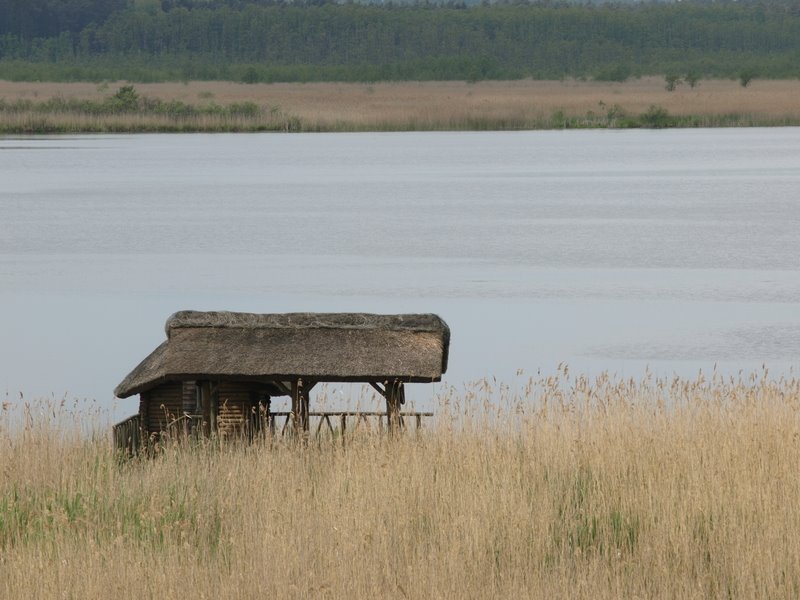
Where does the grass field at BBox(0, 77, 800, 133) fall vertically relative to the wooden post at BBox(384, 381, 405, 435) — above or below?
below

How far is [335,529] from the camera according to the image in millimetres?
8000

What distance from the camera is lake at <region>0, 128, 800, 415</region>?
18.5 m

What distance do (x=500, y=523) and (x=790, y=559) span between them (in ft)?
5.69

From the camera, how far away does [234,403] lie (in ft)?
39.4

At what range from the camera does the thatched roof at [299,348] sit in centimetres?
1165

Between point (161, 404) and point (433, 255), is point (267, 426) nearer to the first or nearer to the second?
point (161, 404)

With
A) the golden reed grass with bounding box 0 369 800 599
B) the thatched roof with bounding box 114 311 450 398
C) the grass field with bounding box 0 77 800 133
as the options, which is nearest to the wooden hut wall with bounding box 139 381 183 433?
the thatched roof with bounding box 114 311 450 398

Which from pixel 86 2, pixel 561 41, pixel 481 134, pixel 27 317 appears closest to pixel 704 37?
pixel 561 41

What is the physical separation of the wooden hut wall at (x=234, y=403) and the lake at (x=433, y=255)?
239cm

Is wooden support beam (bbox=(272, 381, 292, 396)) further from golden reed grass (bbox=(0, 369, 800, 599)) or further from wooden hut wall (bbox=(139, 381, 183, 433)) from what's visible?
golden reed grass (bbox=(0, 369, 800, 599))

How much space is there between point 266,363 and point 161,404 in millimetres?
1118

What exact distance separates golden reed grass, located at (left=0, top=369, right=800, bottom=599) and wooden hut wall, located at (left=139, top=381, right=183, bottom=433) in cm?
106

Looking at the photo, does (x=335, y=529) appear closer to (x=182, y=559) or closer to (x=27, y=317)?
(x=182, y=559)

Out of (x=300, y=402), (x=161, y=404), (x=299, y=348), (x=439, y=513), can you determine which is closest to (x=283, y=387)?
(x=300, y=402)
